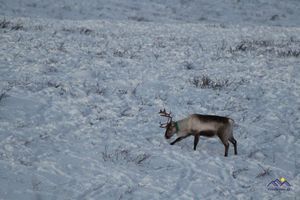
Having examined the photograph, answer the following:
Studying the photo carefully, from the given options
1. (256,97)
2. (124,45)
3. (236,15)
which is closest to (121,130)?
(256,97)

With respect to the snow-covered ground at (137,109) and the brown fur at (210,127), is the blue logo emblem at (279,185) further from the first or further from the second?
the brown fur at (210,127)

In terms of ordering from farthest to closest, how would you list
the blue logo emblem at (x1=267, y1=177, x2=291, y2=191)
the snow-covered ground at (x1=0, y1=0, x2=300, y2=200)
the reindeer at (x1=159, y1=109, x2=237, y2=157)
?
1. the reindeer at (x1=159, y1=109, x2=237, y2=157)
2. the blue logo emblem at (x1=267, y1=177, x2=291, y2=191)
3. the snow-covered ground at (x1=0, y1=0, x2=300, y2=200)

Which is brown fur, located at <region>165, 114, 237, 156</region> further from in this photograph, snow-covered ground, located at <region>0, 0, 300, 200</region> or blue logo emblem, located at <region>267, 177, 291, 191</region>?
blue logo emblem, located at <region>267, 177, 291, 191</region>

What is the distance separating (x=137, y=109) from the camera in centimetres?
886

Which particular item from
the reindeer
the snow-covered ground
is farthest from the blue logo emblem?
the reindeer

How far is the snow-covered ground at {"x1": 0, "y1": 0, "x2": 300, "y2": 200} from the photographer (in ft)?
19.1

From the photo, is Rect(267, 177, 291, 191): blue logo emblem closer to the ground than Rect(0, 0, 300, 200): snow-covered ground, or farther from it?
closer to the ground

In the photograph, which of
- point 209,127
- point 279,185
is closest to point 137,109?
point 209,127

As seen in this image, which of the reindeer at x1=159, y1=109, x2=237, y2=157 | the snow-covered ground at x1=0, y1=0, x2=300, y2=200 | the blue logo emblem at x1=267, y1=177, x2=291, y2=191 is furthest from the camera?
the reindeer at x1=159, y1=109, x2=237, y2=157

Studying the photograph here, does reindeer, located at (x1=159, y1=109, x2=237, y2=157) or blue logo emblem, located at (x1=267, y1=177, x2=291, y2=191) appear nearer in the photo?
blue logo emblem, located at (x1=267, y1=177, x2=291, y2=191)

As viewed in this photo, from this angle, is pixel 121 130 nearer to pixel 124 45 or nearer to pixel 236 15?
pixel 124 45

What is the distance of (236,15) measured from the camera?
25969 mm

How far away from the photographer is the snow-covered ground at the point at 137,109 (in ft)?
19.1

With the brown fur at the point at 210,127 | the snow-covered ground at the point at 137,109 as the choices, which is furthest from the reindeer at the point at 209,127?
the snow-covered ground at the point at 137,109
